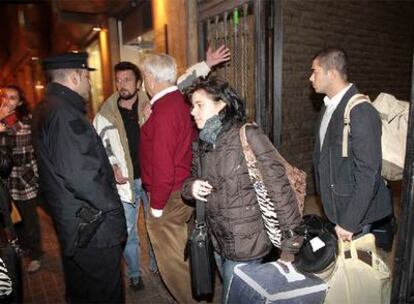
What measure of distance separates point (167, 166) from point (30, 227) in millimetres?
2448

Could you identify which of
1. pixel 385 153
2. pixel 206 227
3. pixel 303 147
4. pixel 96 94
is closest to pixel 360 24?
pixel 303 147

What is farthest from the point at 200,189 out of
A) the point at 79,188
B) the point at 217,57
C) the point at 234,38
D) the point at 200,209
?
the point at 234,38

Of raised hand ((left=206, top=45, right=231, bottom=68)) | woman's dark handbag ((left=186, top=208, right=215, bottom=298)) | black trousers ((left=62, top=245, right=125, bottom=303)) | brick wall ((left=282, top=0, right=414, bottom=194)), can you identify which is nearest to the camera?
woman's dark handbag ((left=186, top=208, right=215, bottom=298))

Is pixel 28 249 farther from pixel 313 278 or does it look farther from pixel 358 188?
pixel 358 188

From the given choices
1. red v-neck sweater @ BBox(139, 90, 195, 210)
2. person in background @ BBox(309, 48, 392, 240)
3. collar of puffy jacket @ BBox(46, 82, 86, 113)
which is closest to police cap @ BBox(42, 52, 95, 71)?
collar of puffy jacket @ BBox(46, 82, 86, 113)

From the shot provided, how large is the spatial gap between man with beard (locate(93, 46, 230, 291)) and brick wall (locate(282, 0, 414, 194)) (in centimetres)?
189

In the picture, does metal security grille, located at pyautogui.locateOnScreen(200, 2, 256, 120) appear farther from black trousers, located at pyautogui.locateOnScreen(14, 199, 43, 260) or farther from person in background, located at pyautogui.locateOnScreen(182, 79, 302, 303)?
black trousers, located at pyautogui.locateOnScreen(14, 199, 43, 260)

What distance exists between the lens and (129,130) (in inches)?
143

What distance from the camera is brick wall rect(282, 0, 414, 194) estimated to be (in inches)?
203

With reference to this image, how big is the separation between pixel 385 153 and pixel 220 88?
1442 mm

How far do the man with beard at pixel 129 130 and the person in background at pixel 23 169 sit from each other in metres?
1.11

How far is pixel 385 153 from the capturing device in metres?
2.79

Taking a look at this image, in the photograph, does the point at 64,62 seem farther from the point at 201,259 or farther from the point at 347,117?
the point at 347,117

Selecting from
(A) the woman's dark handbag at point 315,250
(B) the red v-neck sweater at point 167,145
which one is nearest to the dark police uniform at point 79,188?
(B) the red v-neck sweater at point 167,145
